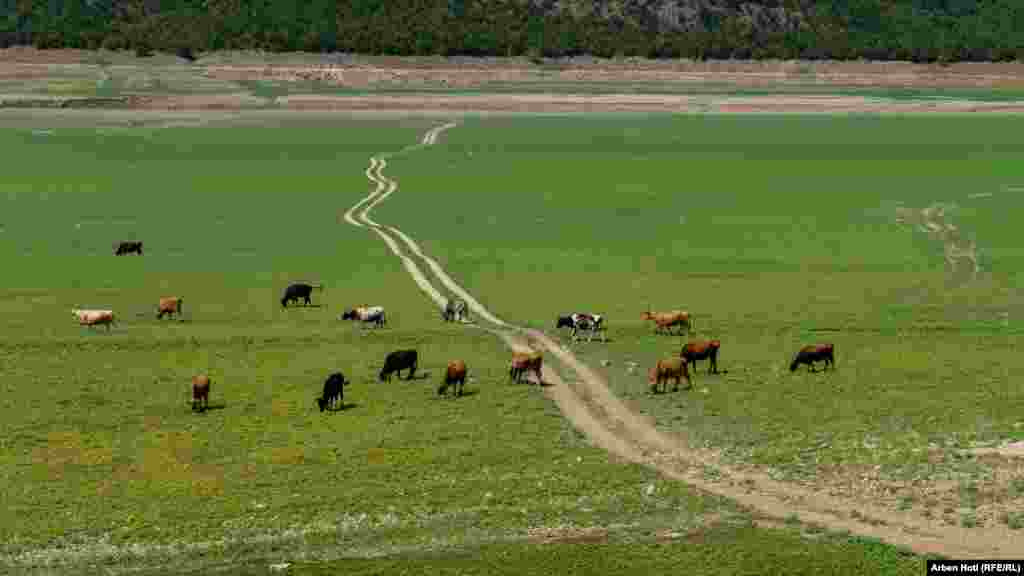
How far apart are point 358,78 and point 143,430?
13098 cm

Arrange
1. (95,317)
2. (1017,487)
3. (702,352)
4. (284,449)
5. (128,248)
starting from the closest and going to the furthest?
(1017,487), (284,449), (702,352), (95,317), (128,248)

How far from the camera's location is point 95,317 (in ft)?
140

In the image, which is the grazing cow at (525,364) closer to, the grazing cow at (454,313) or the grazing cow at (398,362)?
the grazing cow at (398,362)

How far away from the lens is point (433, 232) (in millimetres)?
63219

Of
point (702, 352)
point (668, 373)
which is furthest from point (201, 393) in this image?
point (702, 352)

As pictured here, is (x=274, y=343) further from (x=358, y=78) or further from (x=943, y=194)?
(x=358, y=78)

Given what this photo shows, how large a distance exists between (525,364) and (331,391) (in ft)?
13.8

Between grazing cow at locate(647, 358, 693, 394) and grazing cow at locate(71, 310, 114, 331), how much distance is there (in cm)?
1511

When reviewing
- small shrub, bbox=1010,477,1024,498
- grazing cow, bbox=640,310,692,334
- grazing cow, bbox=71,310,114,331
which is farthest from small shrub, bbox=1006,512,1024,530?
grazing cow, bbox=71,310,114,331

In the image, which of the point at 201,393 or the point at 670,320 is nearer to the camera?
the point at 201,393

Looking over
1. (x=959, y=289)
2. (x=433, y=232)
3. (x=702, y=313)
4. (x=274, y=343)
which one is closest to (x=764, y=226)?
(x=433, y=232)

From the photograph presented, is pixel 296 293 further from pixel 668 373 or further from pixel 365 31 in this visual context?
pixel 365 31

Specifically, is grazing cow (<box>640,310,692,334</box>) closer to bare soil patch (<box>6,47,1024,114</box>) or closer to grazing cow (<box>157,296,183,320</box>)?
grazing cow (<box>157,296,183,320</box>)

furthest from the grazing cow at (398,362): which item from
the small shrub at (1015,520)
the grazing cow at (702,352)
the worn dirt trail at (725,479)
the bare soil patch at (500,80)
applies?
the bare soil patch at (500,80)
